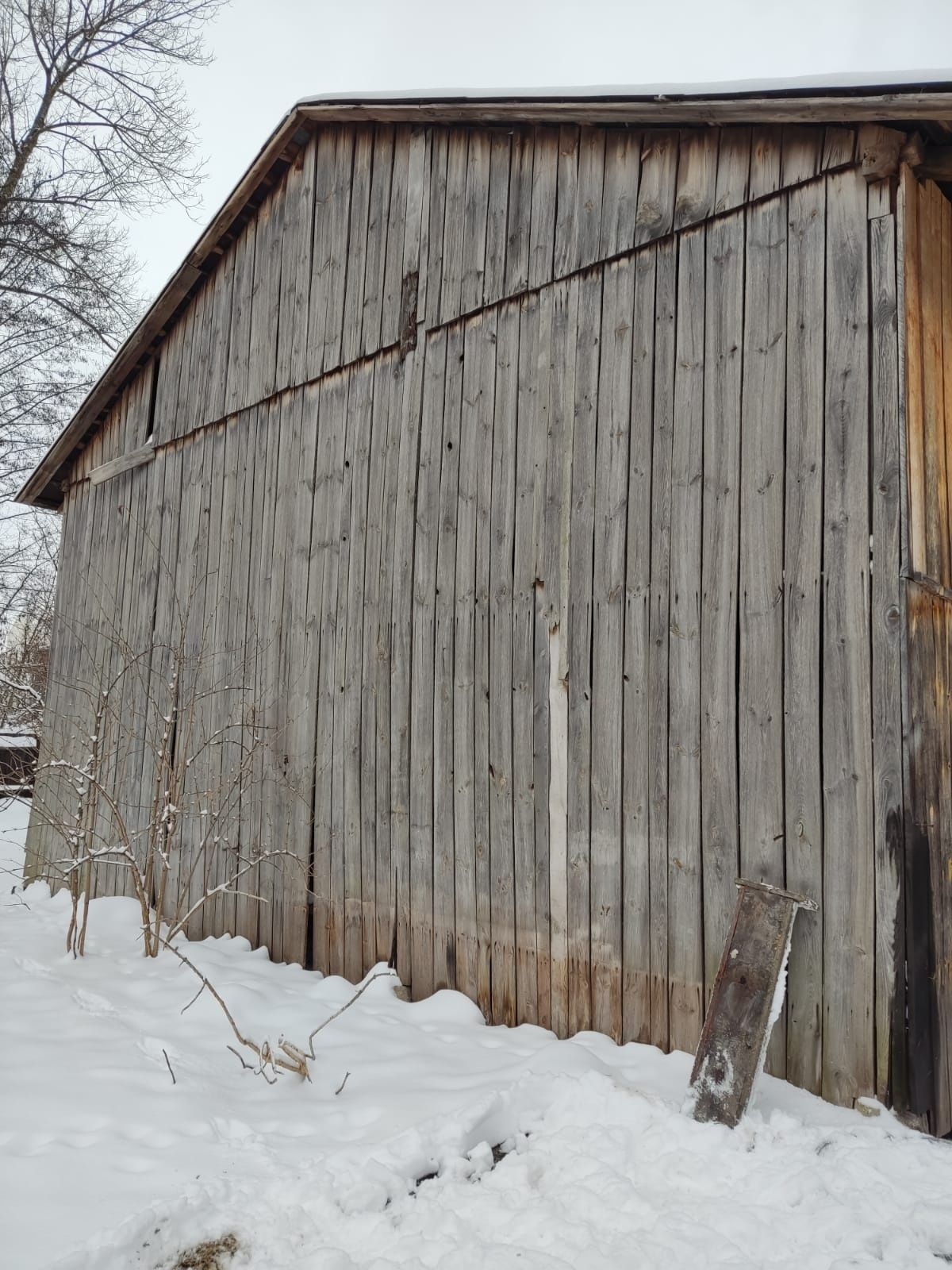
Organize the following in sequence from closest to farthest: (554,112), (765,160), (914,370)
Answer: (914,370), (765,160), (554,112)

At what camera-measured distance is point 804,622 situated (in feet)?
11.4

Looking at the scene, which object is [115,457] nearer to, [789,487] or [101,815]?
[101,815]

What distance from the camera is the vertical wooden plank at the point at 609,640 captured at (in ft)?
13.0

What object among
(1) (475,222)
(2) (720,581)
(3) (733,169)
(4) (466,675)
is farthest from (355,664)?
(3) (733,169)

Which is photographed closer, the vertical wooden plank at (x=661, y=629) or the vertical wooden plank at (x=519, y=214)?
the vertical wooden plank at (x=661, y=629)

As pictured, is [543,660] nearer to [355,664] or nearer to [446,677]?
[446,677]

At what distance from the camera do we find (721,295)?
12.7ft

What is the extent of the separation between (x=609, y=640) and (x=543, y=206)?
2.29 m

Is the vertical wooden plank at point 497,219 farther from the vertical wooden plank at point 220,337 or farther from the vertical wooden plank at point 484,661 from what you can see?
the vertical wooden plank at point 220,337

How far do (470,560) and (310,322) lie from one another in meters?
2.42

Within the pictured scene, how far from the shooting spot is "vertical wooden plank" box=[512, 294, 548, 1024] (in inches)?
170

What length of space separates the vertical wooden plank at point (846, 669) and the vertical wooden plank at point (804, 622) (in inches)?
1.3

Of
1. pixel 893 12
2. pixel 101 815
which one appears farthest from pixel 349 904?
pixel 893 12

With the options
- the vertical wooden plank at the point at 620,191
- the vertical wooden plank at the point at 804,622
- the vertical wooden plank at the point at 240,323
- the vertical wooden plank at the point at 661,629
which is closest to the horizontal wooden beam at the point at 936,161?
the vertical wooden plank at the point at 804,622
